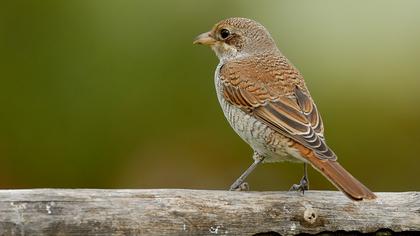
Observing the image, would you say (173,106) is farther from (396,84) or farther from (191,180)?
(396,84)

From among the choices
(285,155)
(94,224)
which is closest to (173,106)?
(285,155)

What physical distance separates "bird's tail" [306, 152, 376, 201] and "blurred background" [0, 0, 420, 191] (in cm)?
190

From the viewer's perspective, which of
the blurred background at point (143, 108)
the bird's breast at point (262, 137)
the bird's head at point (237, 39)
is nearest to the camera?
the bird's breast at point (262, 137)

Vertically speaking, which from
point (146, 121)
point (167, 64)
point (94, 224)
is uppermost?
point (167, 64)

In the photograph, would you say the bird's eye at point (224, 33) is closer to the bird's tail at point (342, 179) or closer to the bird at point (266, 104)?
the bird at point (266, 104)

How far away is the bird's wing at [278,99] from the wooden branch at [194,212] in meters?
0.42

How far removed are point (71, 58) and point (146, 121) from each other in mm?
724

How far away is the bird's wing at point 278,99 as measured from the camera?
491cm

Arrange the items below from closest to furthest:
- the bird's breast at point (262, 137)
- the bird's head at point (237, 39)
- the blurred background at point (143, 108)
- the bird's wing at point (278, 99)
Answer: the bird's wing at point (278, 99)
the bird's breast at point (262, 137)
the bird's head at point (237, 39)
the blurred background at point (143, 108)

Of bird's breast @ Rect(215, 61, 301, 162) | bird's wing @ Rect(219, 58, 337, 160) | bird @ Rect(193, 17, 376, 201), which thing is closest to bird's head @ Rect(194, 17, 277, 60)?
bird @ Rect(193, 17, 376, 201)

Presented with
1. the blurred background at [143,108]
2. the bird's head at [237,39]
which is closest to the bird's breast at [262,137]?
the bird's head at [237,39]

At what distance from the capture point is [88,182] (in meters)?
6.43

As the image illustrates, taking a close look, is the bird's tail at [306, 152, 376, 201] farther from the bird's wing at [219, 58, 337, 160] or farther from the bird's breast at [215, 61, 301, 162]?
the bird's breast at [215, 61, 301, 162]

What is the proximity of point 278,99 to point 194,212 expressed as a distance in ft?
4.40
